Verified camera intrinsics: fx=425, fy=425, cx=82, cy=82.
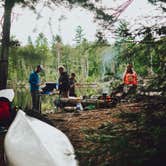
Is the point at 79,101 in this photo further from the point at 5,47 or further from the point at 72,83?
the point at 5,47

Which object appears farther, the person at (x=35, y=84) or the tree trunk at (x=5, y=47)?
the person at (x=35, y=84)

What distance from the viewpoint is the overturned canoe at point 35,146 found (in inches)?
159

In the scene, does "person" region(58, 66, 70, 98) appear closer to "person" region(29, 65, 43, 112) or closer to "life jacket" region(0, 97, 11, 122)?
"person" region(29, 65, 43, 112)

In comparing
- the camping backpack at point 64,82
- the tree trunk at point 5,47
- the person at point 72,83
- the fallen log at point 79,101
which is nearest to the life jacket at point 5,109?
the tree trunk at point 5,47

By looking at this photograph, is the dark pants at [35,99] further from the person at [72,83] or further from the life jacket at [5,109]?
the life jacket at [5,109]

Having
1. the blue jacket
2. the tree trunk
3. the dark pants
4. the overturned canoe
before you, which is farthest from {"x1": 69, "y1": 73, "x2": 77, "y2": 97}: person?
the overturned canoe

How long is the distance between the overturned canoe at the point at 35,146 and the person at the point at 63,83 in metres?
7.42

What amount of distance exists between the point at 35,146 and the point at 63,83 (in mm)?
8215

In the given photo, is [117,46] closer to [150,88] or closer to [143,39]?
[143,39]

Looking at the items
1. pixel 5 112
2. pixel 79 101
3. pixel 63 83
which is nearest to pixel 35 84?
pixel 63 83

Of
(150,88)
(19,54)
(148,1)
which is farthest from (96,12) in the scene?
(150,88)

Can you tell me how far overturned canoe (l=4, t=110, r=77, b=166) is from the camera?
405 centimetres

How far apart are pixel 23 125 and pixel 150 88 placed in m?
2.25

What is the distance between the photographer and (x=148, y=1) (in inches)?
132
